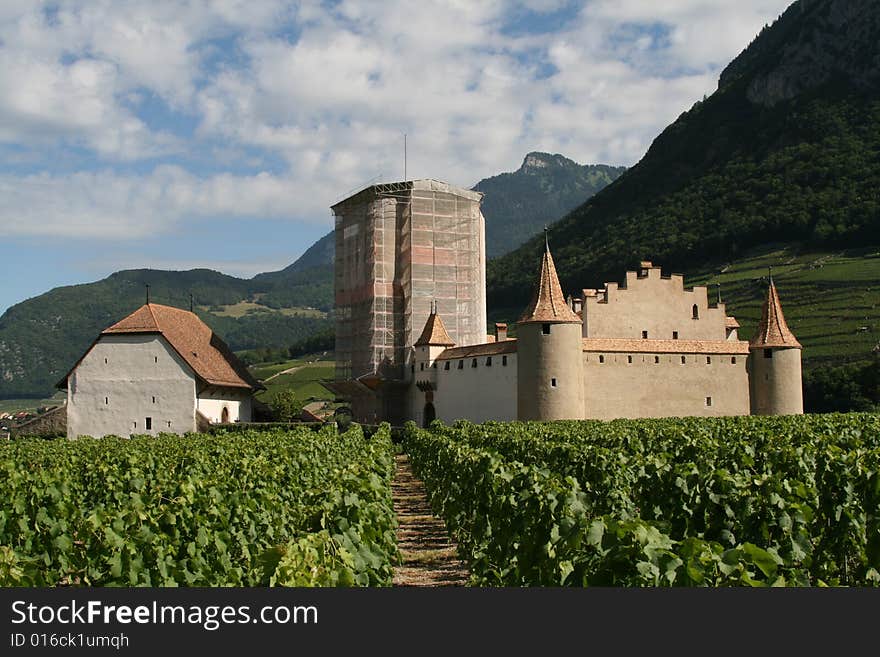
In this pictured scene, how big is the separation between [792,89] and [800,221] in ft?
110

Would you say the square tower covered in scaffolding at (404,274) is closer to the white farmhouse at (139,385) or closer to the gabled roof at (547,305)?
the white farmhouse at (139,385)

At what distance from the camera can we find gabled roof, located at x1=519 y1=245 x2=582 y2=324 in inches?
1916

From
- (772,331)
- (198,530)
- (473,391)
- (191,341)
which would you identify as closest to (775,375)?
(772,331)

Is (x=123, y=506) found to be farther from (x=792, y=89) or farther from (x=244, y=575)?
(x=792, y=89)

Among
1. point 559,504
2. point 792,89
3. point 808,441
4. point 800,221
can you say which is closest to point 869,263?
point 800,221

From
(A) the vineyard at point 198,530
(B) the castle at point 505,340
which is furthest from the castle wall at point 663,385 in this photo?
(A) the vineyard at point 198,530

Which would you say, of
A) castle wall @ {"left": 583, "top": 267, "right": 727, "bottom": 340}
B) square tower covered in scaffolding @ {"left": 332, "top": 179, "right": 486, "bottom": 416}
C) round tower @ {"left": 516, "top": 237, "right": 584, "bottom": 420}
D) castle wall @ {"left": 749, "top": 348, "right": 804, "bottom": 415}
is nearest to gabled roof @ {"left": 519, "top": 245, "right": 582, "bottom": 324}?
round tower @ {"left": 516, "top": 237, "right": 584, "bottom": 420}

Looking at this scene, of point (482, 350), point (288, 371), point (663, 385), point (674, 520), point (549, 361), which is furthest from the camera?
point (288, 371)

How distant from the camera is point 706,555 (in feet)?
23.8

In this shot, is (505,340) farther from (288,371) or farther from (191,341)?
(288,371)

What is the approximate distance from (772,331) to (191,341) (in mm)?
33603

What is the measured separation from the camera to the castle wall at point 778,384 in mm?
52688

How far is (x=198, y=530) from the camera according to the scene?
11.8 metres

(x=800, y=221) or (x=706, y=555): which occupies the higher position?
(x=800, y=221)
